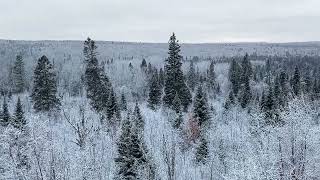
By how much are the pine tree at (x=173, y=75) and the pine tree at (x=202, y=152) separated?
23.6ft

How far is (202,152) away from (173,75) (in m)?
10.6

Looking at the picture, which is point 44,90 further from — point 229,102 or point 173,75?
point 229,102

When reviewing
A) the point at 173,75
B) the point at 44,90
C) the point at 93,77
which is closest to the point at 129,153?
the point at 173,75

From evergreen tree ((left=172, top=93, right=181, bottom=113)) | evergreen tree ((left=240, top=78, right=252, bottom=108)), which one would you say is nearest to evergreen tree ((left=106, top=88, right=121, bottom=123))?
evergreen tree ((left=172, top=93, right=181, bottom=113))

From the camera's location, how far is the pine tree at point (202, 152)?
6411cm

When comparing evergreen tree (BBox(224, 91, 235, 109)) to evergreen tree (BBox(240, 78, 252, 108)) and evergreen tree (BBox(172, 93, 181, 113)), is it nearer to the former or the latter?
evergreen tree (BBox(240, 78, 252, 108))

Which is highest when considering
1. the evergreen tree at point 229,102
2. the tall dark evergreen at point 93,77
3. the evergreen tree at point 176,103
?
the tall dark evergreen at point 93,77

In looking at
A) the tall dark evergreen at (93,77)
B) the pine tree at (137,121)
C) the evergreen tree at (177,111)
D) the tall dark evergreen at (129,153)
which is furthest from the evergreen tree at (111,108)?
the tall dark evergreen at (129,153)

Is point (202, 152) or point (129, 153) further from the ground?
point (129, 153)

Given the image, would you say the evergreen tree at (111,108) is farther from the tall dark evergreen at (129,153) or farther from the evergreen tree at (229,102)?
the evergreen tree at (229,102)

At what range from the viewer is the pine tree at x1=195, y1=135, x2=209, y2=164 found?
64113 millimetres

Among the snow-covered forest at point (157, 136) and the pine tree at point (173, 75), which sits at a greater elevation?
the pine tree at point (173, 75)

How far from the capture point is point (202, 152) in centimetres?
6481

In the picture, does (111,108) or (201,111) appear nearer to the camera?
(201,111)
